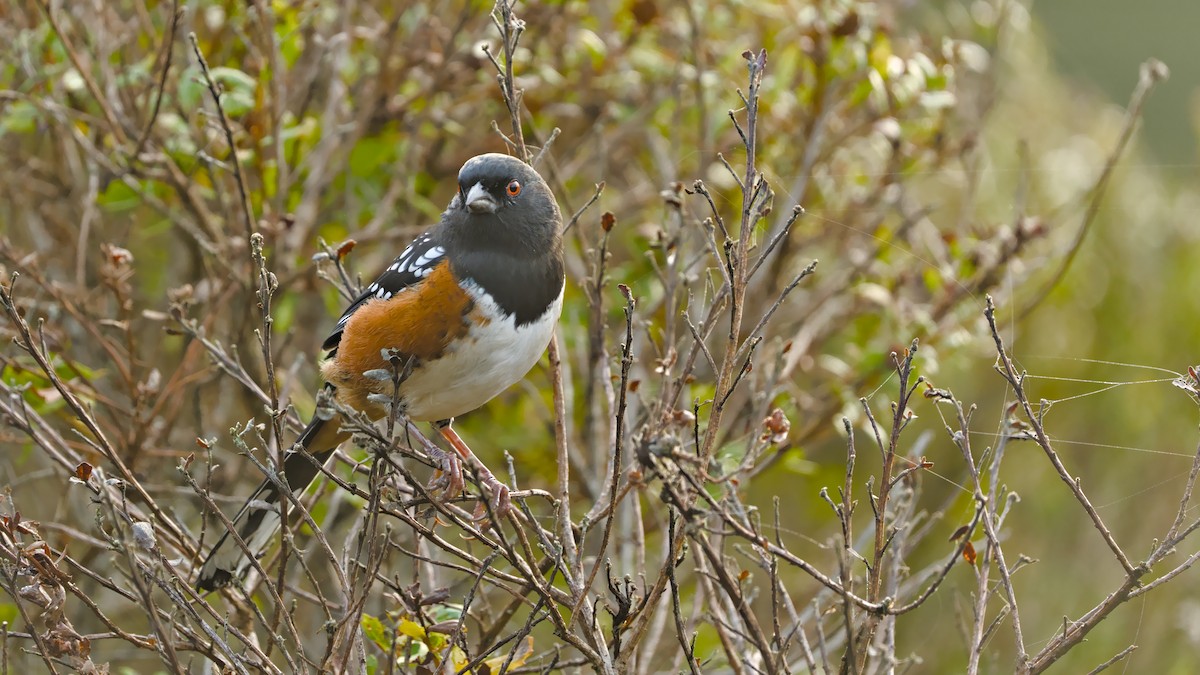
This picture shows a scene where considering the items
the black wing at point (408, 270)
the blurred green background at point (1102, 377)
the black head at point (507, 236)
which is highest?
the black head at point (507, 236)

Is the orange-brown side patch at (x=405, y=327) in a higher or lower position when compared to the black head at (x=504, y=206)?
lower

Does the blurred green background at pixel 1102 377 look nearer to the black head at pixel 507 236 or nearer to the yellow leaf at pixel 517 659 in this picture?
the black head at pixel 507 236

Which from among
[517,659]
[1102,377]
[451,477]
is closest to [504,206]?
[451,477]

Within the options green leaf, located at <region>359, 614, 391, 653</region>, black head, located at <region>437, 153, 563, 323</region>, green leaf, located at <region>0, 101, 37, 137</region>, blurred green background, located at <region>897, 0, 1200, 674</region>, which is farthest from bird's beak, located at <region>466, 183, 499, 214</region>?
blurred green background, located at <region>897, 0, 1200, 674</region>

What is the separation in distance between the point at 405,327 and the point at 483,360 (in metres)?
0.16

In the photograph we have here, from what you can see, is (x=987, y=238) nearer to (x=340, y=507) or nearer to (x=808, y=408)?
(x=808, y=408)

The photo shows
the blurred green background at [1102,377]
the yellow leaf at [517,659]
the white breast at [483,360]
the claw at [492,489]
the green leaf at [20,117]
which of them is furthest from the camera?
the blurred green background at [1102,377]

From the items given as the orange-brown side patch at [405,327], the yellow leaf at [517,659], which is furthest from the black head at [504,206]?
the yellow leaf at [517,659]

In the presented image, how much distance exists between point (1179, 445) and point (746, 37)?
9.21 ft

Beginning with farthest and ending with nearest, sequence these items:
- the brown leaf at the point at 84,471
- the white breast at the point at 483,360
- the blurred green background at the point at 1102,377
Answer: the blurred green background at the point at 1102,377, the white breast at the point at 483,360, the brown leaf at the point at 84,471

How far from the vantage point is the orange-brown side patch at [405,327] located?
2.20 meters

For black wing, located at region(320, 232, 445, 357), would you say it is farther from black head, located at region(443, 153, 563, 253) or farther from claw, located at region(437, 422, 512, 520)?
claw, located at region(437, 422, 512, 520)

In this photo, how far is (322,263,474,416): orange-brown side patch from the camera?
7.23 ft

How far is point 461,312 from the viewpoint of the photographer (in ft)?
7.24
